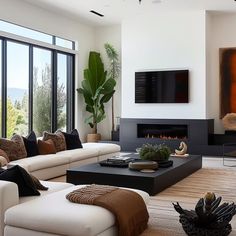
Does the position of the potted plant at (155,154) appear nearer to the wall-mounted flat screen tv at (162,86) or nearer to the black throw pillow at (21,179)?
the black throw pillow at (21,179)

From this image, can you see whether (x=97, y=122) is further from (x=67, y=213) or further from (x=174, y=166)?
(x=67, y=213)

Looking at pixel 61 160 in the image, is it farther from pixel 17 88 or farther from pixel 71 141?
pixel 17 88

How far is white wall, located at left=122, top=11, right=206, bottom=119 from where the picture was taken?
9.66 m

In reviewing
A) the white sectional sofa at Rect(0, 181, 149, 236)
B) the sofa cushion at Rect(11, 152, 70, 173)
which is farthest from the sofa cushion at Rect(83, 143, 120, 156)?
the white sectional sofa at Rect(0, 181, 149, 236)

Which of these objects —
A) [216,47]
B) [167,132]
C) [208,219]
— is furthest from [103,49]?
[208,219]

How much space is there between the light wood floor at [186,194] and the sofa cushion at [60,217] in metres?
0.77

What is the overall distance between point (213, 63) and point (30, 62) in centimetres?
460

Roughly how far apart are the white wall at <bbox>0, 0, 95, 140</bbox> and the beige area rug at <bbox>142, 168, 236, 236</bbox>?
4.68 metres

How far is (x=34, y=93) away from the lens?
924cm

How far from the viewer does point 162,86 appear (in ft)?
33.1

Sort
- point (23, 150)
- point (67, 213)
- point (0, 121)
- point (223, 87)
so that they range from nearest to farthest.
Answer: point (67, 213) → point (23, 150) → point (0, 121) → point (223, 87)

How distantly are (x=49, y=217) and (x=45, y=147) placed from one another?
13.1 feet

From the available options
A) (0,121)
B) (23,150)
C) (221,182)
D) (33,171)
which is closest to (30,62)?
(0,121)

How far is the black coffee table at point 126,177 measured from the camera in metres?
5.18
